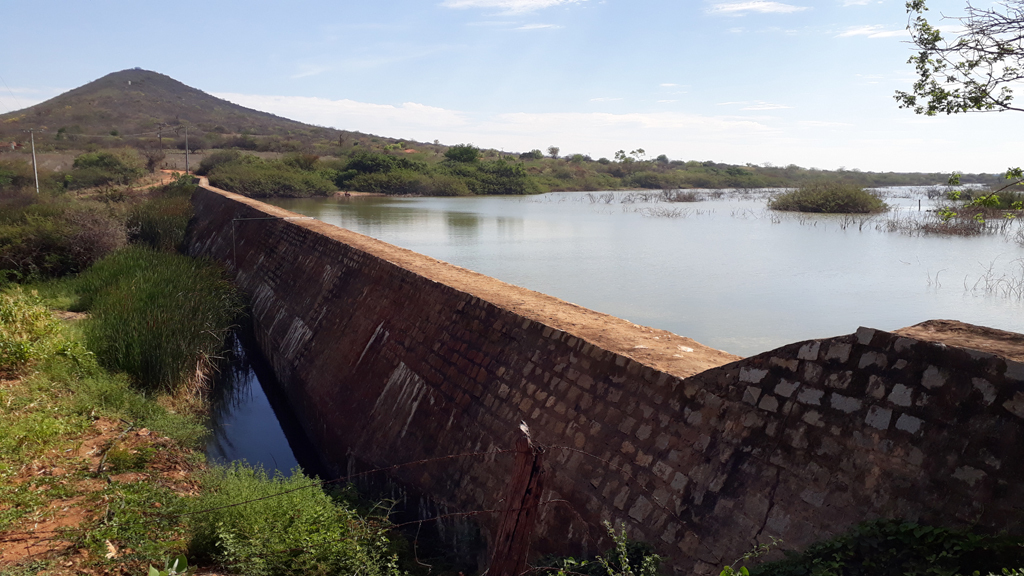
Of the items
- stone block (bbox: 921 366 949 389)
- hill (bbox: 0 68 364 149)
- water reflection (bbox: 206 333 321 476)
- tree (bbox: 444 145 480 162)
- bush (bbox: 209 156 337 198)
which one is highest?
hill (bbox: 0 68 364 149)

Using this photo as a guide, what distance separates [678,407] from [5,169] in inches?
1878

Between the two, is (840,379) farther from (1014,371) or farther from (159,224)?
(159,224)

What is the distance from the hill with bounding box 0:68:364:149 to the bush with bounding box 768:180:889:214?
211ft

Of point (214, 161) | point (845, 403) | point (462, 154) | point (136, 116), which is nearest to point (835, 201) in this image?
point (845, 403)

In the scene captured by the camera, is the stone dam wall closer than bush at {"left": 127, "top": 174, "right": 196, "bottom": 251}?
Yes

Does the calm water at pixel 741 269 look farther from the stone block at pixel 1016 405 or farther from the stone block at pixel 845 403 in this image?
the stone block at pixel 1016 405

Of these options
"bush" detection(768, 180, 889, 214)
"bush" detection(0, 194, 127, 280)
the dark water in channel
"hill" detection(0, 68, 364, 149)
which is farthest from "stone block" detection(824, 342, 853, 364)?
"hill" detection(0, 68, 364, 149)

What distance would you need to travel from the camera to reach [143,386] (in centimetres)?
931

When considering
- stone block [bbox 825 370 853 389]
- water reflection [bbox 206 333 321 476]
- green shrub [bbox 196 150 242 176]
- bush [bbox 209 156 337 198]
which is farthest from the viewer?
green shrub [bbox 196 150 242 176]

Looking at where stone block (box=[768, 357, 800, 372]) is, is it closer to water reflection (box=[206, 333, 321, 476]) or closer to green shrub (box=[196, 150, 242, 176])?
water reflection (box=[206, 333, 321, 476])

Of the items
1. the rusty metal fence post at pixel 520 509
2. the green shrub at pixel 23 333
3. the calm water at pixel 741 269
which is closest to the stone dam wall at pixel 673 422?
the rusty metal fence post at pixel 520 509

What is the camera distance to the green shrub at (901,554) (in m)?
2.69

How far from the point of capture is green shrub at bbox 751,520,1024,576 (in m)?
2.69

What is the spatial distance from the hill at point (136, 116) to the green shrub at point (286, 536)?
74.2 m
